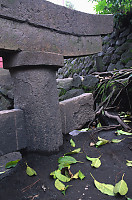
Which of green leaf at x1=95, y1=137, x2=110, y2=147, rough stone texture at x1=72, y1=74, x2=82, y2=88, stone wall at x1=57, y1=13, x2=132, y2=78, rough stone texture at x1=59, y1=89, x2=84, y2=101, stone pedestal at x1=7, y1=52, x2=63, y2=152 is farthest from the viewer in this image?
stone wall at x1=57, y1=13, x2=132, y2=78

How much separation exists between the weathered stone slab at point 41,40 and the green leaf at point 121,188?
1.28 meters

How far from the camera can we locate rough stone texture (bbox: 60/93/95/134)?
74.5 inches

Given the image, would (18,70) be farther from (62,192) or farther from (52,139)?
(62,192)

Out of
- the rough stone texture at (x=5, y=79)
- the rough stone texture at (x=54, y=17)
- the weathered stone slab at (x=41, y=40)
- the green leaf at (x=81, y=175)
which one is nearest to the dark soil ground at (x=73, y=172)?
the green leaf at (x=81, y=175)

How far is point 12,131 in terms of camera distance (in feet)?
4.58

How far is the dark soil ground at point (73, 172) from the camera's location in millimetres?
1072

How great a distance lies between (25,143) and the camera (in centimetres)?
150

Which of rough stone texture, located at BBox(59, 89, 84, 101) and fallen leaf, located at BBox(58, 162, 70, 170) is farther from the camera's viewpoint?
rough stone texture, located at BBox(59, 89, 84, 101)

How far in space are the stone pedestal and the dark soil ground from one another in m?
0.15

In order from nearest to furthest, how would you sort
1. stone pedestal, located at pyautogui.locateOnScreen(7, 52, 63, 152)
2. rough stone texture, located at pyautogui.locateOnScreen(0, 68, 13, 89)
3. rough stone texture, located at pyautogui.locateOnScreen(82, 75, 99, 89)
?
stone pedestal, located at pyautogui.locateOnScreen(7, 52, 63, 152)
rough stone texture, located at pyautogui.locateOnScreen(82, 75, 99, 89)
rough stone texture, located at pyautogui.locateOnScreen(0, 68, 13, 89)

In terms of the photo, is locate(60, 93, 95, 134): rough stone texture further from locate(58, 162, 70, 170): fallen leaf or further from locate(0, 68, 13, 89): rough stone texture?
locate(0, 68, 13, 89): rough stone texture

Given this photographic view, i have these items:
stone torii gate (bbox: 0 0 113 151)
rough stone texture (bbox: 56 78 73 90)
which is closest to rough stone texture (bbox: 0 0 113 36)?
stone torii gate (bbox: 0 0 113 151)

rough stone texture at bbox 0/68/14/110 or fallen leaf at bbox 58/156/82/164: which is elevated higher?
rough stone texture at bbox 0/68/14/110

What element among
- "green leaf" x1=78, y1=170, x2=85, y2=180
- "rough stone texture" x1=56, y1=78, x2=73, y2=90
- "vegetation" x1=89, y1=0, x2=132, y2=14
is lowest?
"green leaf" x1=78, y1=170, x2=85, y2=180
